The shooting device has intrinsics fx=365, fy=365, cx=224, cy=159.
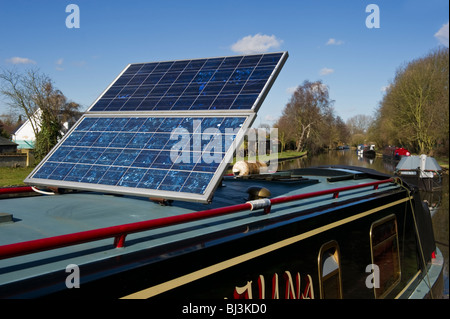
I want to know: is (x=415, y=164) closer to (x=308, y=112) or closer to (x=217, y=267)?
(x=217, y=267)

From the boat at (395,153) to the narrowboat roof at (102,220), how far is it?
42299 millimetres

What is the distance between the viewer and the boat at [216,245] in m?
2.13

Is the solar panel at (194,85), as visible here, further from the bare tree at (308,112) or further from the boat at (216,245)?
the bare tree at (308,112)

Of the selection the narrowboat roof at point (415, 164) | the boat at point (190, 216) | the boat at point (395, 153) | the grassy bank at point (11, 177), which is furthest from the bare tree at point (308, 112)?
the boat at point (190, 216)

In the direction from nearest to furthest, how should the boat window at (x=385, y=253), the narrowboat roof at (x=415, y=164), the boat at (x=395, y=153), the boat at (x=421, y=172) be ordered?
the boat window at (x=385, y=253) < the boat at (x=421, y=172) < the narrowboat roof at (x=415, y=164) < the boat at (x=395, y=153)

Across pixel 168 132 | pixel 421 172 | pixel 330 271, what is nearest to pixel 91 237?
pixel 168 132

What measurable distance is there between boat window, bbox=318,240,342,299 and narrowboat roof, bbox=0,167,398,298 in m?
0.41

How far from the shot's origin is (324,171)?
24.8 feet

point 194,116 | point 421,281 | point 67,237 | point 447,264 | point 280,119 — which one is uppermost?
point 280,119

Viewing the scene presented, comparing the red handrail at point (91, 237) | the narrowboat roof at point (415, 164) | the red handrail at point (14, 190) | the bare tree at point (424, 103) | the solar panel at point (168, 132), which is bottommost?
the narrowboat roof at point (415, 164)

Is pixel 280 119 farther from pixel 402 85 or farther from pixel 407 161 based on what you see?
pixel 407 161

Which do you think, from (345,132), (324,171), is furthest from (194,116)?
(345,132)

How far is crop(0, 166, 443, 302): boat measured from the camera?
213cm
